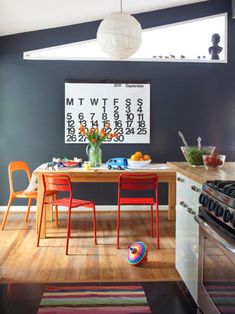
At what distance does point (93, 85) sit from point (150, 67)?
0.88m

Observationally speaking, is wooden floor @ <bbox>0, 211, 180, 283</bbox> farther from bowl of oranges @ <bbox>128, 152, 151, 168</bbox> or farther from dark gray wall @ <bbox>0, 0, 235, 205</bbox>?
dark gray wall @ <bbox>0, 0, 235, 205</bbox>

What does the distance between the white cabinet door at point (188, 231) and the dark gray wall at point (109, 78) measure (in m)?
3.01

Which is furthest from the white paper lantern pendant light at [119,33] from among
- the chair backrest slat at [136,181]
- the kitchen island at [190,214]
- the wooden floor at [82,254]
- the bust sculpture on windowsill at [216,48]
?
the bust sculpture on windowsill at [216,48]

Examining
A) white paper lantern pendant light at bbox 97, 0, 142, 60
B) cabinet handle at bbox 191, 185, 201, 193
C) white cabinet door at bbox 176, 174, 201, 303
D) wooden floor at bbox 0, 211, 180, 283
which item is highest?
white paper lantern pendant light at bbox 97, 0, 142, 60

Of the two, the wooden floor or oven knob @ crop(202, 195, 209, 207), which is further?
the wooden floor

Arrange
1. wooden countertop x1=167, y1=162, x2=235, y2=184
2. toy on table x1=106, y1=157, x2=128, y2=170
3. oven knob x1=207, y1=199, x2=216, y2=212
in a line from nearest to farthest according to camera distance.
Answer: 1. oven knob x1=207, y1=199, x2=216, y2=212
2. wooden countertop x1=167, y1=162, x2=235, y2=184
3. toy on table x1=106, y1=157, x2=128, y2=170

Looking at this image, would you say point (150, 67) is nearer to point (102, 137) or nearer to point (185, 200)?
point (102, 137)

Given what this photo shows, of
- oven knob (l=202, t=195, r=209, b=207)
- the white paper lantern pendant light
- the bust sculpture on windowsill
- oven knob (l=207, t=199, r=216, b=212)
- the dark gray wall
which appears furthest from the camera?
the bust sculpture on windowsill

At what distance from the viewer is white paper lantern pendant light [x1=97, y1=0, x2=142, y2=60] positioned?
3766 mm

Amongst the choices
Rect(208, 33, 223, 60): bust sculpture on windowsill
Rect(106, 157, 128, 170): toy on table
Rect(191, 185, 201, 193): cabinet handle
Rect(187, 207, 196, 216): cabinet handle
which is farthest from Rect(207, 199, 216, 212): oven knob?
Rect(208, 33, 223, 60): bust sculpture on windowsill

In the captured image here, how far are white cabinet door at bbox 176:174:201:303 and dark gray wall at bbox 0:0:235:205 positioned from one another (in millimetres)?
3014

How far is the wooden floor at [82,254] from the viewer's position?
3.33m

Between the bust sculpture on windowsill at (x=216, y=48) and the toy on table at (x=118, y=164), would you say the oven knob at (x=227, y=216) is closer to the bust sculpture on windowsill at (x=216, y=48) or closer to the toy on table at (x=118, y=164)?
the toy on table at (x=118, y=164)

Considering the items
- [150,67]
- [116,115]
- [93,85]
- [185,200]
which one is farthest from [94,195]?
[185,200]
